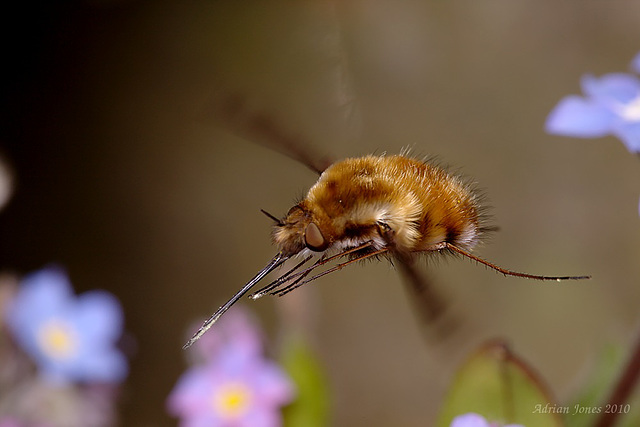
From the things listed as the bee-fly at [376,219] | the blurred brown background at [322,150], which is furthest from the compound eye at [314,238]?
the blurred brown background at [322,150]

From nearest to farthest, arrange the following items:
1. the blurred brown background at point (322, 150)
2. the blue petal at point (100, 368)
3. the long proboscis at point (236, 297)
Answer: the long proboscis at point (236, 297) → the blue petal at point (100, 368) → the blurred brown background at point (322, 150)

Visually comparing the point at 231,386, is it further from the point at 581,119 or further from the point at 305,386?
the point at 581,119

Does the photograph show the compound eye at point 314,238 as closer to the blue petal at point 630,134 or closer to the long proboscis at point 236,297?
the long proboscis at point 236,297

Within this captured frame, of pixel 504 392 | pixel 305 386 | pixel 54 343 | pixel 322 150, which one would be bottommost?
pixel 504 392

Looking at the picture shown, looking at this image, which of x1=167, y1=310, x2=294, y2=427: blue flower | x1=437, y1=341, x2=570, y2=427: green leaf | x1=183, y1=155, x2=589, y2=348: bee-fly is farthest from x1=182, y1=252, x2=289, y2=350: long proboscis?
x1=167, y1=310, x2=294, y2=427: blue flower

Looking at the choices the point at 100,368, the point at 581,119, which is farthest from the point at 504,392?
the point at 100,368

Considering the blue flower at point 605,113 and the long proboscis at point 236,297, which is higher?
the blue flower at point 605,113

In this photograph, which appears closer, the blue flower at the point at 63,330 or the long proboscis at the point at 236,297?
the long proboscis at the point at 236,297
